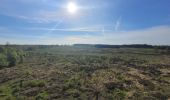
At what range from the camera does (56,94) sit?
3000 cm

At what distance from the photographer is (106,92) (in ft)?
97.2

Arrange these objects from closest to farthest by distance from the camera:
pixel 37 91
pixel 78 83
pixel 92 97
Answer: pixel 92 97
pixel 37 91
pixel 78 83

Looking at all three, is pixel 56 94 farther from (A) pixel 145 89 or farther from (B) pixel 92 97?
(A) pixel 145 89

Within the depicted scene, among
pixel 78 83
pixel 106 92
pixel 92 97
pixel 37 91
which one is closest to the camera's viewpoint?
pixel 92 97

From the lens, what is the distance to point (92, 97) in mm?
27391

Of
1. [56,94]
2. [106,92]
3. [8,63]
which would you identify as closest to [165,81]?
[106,92]

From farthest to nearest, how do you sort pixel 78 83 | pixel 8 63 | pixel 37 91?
pixel 8 63
pixel 78 83
pixel 37 91

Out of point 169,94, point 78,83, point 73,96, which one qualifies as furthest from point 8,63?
point 169,94

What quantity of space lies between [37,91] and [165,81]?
19.0 m

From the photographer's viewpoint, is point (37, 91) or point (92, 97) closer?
point (92, 97)

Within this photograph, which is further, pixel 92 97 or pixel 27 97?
pixel 27 97

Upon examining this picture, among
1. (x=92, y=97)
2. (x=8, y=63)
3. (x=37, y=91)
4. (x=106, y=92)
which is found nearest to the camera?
(x=92, y=97)

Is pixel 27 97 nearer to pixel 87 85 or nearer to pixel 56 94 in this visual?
pixel 56 94

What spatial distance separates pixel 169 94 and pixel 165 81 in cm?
890
